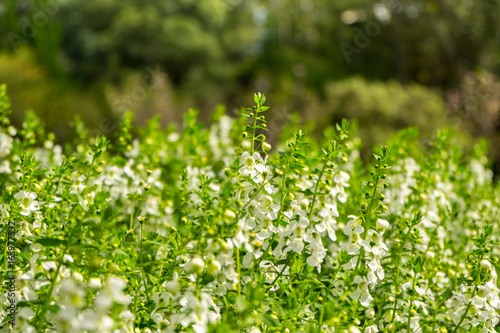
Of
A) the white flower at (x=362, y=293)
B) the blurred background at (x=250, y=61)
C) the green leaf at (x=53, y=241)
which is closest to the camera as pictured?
the green leaf at (x=53, y=241)

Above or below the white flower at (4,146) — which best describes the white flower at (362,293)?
→ below

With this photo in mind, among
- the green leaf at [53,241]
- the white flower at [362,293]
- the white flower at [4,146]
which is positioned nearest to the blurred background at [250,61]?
the white flower at [4,146]

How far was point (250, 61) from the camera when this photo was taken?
17.5m

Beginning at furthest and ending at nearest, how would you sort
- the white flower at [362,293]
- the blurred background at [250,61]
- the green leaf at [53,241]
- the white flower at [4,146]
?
the blurred background at [250,61]
the white flower at [4,146]
the white flower at [362,293]
the green leaf at [53,241]

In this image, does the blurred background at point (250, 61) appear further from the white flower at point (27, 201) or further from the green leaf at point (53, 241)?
the green leaf at point (53, 241)

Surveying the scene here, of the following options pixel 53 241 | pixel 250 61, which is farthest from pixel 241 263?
pixel 250 61

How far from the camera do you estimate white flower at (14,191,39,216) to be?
4.78 ft

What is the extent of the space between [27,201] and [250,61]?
16495 mm

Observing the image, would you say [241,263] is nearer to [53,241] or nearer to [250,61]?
[53,241]

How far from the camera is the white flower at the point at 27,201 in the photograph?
1.46 m

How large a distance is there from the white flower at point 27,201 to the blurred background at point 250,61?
7540 mm

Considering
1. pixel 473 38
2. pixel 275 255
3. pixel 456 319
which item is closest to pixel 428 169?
pixel 456 319

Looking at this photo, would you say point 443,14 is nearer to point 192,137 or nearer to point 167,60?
point 167,60

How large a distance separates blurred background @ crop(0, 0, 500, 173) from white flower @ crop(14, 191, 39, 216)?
297 inches
